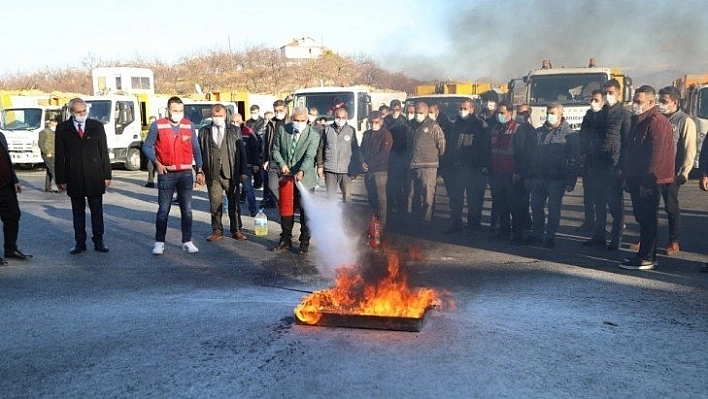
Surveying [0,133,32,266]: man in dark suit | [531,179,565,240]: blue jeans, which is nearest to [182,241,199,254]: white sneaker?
[0,133,32,266]: man in dark suit

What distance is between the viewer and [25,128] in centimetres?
1970

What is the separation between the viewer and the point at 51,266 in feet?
23.7

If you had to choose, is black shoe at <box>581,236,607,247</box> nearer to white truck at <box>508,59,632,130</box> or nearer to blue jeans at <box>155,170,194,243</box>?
blue jeans at <box>155,170,194,243</box>

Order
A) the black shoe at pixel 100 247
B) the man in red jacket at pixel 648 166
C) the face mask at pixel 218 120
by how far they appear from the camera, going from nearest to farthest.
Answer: the man in red jacket at pixel 648 166 < the black shoe at pixel 100 247 < the face mask at pixel 218 120

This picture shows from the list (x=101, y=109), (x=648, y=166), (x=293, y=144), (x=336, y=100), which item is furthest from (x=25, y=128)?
(x=648, y=166)

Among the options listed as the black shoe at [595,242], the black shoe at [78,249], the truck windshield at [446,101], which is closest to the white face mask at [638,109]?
the black shoe at [595,242]

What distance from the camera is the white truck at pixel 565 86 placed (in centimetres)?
1453

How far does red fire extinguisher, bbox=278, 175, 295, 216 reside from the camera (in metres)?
8.01

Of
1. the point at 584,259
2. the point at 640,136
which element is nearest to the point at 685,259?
the point at 584,259

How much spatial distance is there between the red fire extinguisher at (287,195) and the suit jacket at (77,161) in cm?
236

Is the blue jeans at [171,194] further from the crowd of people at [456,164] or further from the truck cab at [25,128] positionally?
the truck cab at [25,128]

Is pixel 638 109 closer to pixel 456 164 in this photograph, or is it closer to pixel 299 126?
pixel 456 164

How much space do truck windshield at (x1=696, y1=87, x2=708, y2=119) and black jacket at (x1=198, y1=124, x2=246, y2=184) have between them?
1223cm

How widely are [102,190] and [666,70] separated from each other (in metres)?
12.1
